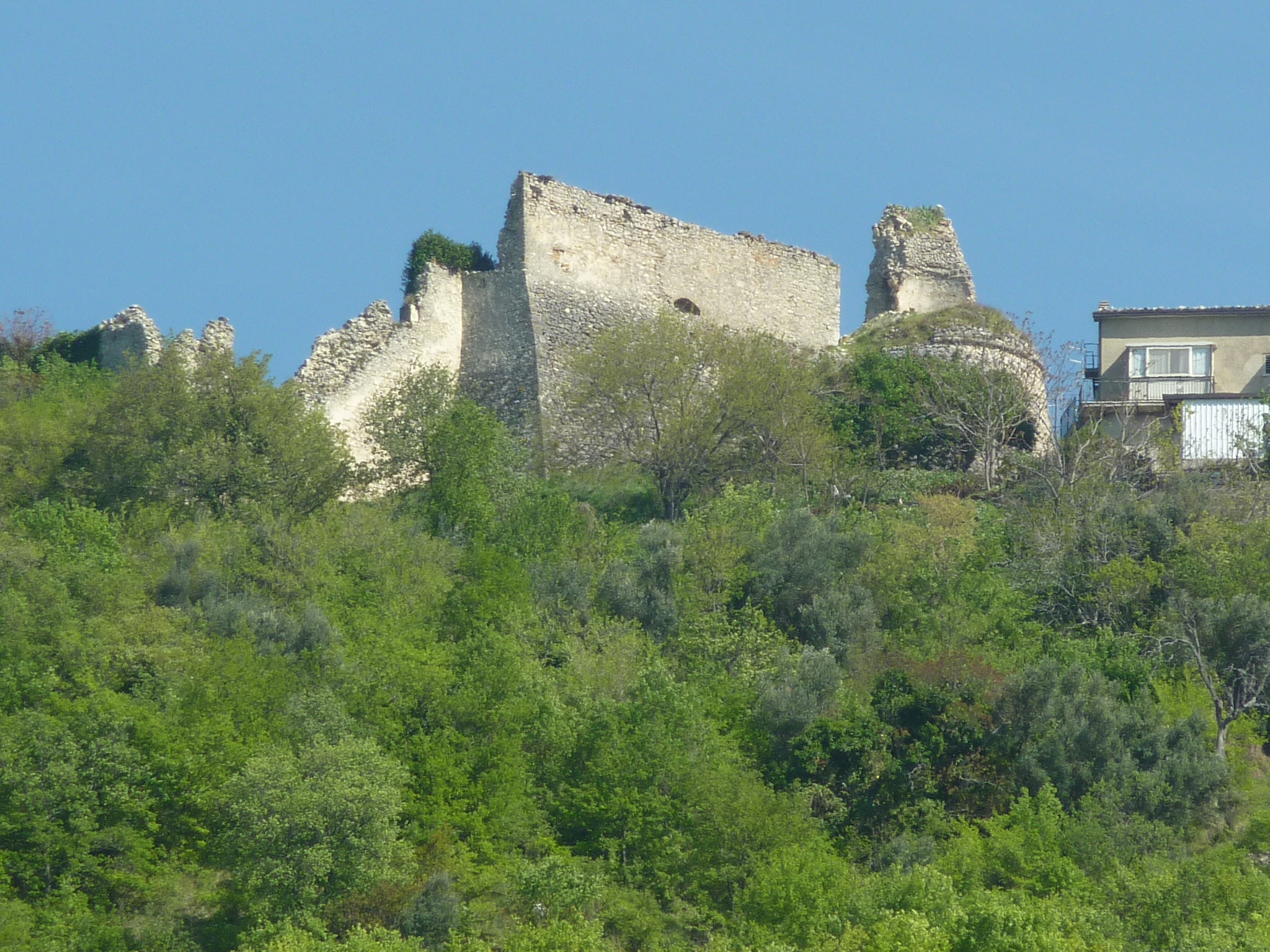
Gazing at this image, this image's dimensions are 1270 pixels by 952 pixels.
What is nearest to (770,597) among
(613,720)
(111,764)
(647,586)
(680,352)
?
(647,586)

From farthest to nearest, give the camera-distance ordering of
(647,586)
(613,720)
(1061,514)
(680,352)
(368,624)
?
(680,352) < (1061,514) < (647,586) < (368,624) < (613,720)

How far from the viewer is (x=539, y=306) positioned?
37750 millimetres

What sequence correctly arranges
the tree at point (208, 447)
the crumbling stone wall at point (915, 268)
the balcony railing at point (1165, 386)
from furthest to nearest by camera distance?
the crumbling stone wall at point (915, 268) < the balcony railing at point (1165, 386) < the tree at point (208, 447)

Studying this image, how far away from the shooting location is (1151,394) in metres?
39.2

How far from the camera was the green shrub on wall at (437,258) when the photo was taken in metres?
37.9

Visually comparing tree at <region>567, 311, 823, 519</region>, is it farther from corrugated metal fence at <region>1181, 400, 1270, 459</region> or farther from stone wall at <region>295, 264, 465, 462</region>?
corrugated metal fence at <region>1181, 400, 1270, 459</region>

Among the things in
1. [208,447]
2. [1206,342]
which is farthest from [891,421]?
[208,447]

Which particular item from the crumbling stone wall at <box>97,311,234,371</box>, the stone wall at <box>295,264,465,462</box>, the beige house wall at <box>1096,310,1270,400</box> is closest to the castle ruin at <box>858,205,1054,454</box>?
the beige house wall at <box>1096,310,1270,400</box>

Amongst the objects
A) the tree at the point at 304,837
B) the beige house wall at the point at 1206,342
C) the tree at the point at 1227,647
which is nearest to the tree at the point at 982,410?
the beige house wall at the point at 1206,342

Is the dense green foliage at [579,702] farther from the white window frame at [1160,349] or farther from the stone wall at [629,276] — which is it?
the white window frame at [1160,349]

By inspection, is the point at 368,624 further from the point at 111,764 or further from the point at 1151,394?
the point at 1151,394

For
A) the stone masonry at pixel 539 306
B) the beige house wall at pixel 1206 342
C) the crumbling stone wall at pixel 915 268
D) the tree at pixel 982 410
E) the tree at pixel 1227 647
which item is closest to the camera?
the tree at pixel 1227 647

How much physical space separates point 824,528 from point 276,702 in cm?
930

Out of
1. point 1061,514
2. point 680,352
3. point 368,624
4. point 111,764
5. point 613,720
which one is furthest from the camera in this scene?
point 680,352
